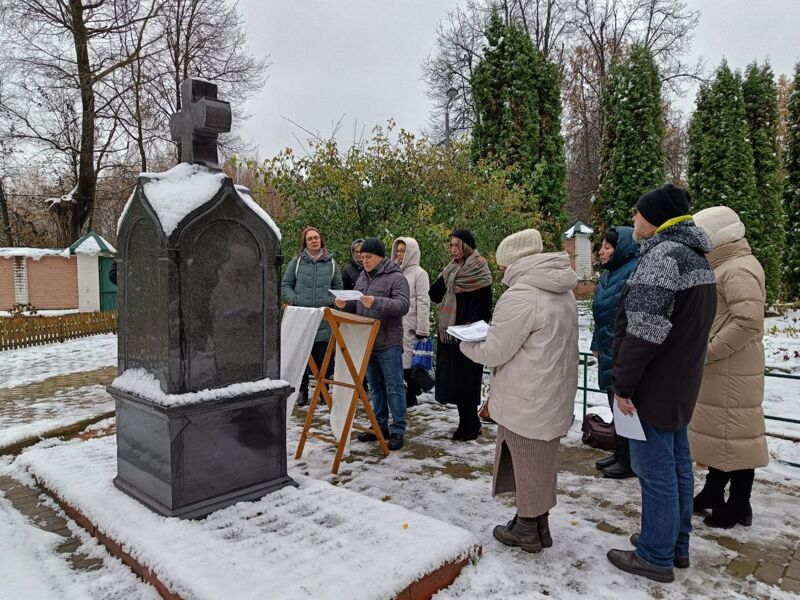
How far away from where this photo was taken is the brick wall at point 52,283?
20.7 meters

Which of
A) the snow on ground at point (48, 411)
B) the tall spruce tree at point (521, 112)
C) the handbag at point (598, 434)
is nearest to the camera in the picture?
the handbag at point (598, 434)

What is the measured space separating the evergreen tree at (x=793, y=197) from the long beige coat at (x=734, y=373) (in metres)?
16.9

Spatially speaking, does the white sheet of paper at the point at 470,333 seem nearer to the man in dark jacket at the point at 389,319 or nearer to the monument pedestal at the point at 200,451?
the monument pedestal at the point at 200,451

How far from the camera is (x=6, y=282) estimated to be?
20594mm

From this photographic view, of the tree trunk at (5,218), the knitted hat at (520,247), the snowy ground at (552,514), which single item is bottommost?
the snowy ground at (552,514)

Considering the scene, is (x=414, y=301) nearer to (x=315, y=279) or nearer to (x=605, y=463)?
(x=315, y=279)

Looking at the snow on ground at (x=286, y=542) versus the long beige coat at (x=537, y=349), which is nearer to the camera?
the snow on ground at (x=286, y=542)

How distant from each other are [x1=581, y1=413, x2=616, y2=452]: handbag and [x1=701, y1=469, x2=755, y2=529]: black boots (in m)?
1.34

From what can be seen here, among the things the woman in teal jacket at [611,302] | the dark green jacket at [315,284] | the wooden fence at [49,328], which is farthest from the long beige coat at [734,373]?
the wooden fence at [49,328]

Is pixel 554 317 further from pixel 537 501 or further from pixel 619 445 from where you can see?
pixel 619 445

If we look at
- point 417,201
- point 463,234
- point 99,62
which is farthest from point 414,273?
point 99,62

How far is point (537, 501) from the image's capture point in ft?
9.87

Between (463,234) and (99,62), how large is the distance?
1999 centimetres

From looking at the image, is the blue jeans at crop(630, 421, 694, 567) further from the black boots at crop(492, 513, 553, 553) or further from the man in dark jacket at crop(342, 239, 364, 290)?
the man in dark jacket at crop(342, 239, 364, 290)
